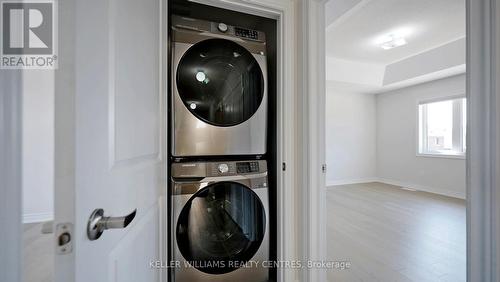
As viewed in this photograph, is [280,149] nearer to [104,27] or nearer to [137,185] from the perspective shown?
[137,185]

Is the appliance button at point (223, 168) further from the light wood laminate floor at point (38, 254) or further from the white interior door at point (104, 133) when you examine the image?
the light wood laminate floor at point (38, 254)

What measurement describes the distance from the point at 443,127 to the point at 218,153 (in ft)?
17.2

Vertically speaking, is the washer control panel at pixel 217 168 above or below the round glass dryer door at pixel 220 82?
below

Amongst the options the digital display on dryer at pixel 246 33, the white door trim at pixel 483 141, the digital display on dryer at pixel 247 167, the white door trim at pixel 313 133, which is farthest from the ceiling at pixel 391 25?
the digital display on dryer at pixel 247 167

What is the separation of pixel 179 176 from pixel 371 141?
18.5ft

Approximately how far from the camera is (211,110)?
1.24 metres

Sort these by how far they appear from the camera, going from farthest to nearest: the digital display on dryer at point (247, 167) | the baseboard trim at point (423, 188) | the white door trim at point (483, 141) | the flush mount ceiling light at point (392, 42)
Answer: the baseboard trim at point (423, 188) → the flush mount ceiling light at point (392, 42) → the digital display on dryer at point (247, 167) → the white door trim at point (483, 141)

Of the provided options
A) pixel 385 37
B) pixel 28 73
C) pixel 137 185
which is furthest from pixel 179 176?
pixel 385 37

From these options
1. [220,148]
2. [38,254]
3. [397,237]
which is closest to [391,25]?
[397,237]

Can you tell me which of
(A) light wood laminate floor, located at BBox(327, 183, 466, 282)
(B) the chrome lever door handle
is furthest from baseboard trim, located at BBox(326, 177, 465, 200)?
(B) the chrome lever door handle

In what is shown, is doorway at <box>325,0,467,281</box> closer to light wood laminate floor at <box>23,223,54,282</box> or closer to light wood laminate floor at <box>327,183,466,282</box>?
light wood laminate floor at <box>327,183,466,282</box>

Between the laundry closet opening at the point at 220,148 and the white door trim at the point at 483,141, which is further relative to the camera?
the laundry closet opening at the point at 220,148

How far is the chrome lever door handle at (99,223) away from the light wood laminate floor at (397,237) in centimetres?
168

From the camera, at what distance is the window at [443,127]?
3.91 meters
